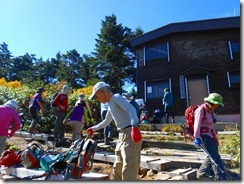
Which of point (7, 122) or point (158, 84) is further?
point (158, 84)

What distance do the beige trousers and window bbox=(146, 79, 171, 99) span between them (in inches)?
497

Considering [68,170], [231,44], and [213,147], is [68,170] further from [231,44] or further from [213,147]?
[231,44]

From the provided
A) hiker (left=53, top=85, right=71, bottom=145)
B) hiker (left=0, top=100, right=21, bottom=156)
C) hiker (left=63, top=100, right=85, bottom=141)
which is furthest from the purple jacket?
hiker (left=0, top=100, right=21, bottom=156)

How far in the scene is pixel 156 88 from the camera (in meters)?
16.7

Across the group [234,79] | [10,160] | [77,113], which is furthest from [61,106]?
[234,79]

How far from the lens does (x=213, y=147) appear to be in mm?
4723

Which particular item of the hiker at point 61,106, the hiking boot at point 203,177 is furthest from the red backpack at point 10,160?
the hiking boot at point 203,177

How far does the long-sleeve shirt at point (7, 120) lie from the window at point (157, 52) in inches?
482

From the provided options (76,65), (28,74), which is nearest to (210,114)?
(76,65)

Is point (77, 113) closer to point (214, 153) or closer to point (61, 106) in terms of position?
point (61, 106)

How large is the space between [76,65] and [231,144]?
1245 inches

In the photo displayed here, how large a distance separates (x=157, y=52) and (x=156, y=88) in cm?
229

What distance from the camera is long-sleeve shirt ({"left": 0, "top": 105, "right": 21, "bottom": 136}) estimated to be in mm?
5562

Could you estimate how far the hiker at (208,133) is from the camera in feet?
15.4
